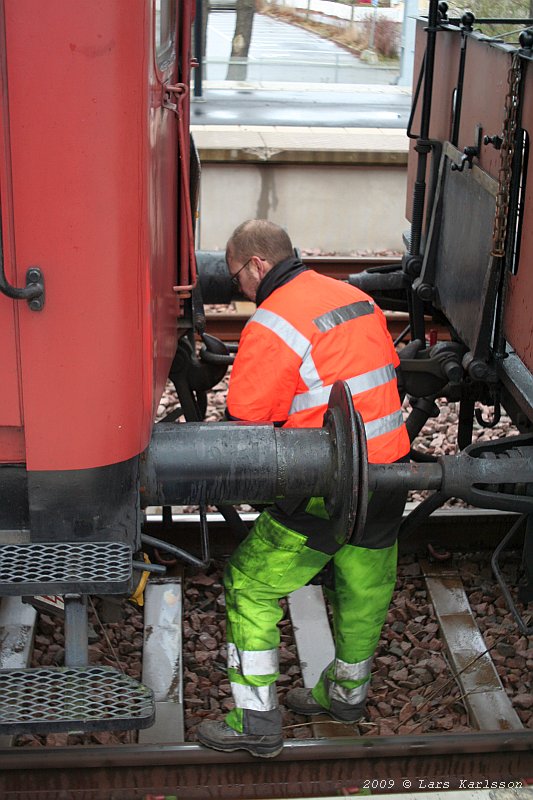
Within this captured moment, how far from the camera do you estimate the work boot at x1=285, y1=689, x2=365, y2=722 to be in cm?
391

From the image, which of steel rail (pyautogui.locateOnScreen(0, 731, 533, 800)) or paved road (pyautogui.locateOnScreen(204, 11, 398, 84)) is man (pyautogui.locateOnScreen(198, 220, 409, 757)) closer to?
steel rail (pyautogui.locateOnScreen(0, 731, 533, 800))

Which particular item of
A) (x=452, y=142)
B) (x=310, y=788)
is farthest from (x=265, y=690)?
(x=452, y=142)

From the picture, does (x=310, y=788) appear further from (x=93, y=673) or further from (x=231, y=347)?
(x=231, y=347)

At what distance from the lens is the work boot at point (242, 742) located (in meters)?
3.50

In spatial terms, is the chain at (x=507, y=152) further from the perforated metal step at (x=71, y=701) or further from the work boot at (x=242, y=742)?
the perforated metal step at (x=71, y=701)

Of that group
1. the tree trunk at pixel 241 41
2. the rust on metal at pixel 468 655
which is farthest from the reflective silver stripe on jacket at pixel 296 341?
the tree trunk at pixel 241 41

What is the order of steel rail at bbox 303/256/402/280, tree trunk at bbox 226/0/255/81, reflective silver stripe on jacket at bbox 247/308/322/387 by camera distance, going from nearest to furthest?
reflective silver stripe on jacket at bbox 247/308/322/387
steel rail at bbox 303/256/402/280
tree trunk at bbox 226/0/255/81

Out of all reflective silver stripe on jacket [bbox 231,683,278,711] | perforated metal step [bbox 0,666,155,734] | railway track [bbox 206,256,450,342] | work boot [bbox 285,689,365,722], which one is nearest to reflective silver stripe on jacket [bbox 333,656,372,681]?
work boot [bbox 285,689,365,722]

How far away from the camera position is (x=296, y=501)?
350cm

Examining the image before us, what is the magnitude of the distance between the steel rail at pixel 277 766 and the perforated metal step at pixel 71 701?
28.3 inches

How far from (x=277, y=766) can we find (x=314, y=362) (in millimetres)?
1416

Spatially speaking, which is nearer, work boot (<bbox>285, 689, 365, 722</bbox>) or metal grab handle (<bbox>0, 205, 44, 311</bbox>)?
metal grab handle (<bbox>0, 205, 44, 311</bbox>)

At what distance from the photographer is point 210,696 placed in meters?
4.08

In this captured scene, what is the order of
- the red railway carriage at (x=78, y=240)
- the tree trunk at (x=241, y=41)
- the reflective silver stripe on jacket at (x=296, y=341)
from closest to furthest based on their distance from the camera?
the red railway carriage at (x=78, y=240) < the reflective silver stripe on jacket at (x=296, y=341) < the tree trunk at (x=241, y=41)
